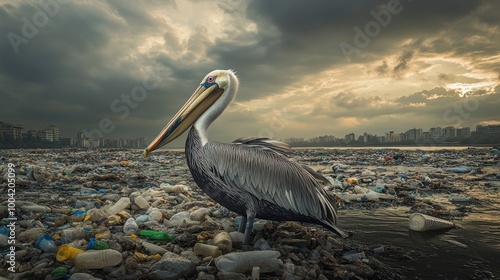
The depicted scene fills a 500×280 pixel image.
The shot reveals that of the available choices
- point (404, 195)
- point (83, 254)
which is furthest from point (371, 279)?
point (404, 195)

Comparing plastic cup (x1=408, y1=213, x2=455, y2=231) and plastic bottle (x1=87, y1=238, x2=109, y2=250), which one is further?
plastic cup (x1=408, y1=213, x2=455, y2=231)

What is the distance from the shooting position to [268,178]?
312 cm

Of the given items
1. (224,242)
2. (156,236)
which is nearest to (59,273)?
(156,236)

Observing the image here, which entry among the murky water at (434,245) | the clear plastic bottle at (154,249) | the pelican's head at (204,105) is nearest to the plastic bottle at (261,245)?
the clear plastic bottle at (154,249)

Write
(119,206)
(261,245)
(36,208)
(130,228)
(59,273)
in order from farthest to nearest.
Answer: (119,206) → (36,208) → (130,228) → (261,245) → (59,273)

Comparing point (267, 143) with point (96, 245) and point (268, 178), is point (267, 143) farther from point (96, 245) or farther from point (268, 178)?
point (96, 245)

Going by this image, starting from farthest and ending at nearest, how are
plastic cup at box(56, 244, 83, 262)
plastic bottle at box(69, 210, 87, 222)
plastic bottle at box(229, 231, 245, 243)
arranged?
1. plastic bottle at box(69, 210, 87, 222)
2. plastic bottle at box(229, 231, 245, 243)
3. plastic cup at box(56, 244, 83, 262)

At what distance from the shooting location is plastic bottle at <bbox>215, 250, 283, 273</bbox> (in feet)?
8.31

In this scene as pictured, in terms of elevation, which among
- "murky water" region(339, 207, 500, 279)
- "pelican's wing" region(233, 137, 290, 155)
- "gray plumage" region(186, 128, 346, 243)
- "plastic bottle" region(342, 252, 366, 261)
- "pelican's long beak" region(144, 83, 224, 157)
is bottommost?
"murky water" region(339, 207, 500, 279)

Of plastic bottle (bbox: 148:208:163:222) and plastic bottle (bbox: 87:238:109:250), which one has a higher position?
plastic bottle (bbox: 87:238:109:250)

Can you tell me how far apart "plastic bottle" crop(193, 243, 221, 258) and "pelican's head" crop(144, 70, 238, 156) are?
4.45 feet

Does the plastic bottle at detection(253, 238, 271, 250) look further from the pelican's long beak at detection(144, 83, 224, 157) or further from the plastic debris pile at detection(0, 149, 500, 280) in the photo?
the pelican's long beak at detection(144, 83, 224, 157)

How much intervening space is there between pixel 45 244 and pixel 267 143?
2762mm

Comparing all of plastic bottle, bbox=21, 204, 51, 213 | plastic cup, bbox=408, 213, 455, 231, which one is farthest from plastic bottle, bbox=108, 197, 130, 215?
plastic cup, bbox=408, 213, 455, 231
